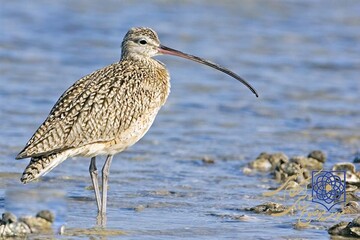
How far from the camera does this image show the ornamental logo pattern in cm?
853

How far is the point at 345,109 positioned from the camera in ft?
43.2

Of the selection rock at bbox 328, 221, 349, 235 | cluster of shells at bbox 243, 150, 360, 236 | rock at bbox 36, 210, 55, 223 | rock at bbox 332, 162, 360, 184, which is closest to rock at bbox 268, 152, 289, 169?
cluster of shells at bbox 243, 150, 360, 236

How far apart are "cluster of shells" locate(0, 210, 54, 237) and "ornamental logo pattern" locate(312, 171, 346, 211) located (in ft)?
7.91

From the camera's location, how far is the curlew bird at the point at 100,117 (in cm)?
782

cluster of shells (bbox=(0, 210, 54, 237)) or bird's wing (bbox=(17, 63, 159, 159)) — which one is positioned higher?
bird's wing (bbox=(17, 63, 159, 159))

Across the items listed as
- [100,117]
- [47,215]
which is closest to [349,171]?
[100,117]

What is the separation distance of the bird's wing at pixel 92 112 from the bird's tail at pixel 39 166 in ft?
0.21

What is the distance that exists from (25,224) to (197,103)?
632cm

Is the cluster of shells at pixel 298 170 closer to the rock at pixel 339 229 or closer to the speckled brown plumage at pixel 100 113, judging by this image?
the rock at pixel 339 229

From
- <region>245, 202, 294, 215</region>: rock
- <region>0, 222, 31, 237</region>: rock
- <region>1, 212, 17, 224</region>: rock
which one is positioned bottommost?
<region>0, 222, 31, 237</region>: rock

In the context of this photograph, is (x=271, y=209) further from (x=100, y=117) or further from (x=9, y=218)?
(x=9, y=218)

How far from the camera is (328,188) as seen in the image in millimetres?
8805

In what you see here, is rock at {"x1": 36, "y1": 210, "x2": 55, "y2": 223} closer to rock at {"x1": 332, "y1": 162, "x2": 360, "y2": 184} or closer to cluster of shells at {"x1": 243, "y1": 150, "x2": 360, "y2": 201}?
cluster of shells at {"x1": 243, "y1": 150, "x2": 360, "y2": 201}

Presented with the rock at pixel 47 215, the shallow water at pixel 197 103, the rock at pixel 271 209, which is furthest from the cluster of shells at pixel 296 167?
the rock at pixel 47 215
